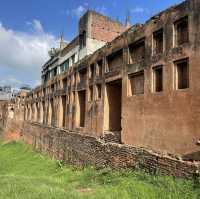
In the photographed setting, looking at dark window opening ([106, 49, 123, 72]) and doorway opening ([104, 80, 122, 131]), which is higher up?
dark window opening ([106, 49, 123, 72])

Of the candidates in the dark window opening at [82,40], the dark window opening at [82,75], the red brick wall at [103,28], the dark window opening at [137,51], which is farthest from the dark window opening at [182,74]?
the dark window opening at [82,40]

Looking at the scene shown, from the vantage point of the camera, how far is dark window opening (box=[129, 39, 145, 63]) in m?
13.9

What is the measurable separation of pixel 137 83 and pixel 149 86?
1409 millimetres

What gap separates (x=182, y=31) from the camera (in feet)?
37.5

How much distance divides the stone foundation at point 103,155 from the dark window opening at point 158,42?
16.0 ft

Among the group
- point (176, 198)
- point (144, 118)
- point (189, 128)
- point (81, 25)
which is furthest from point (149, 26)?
point (81, 25)

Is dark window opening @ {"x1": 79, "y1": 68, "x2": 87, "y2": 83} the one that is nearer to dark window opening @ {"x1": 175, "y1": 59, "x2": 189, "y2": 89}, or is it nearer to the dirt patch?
dark window opening @ {"x1": 175, "y1": 59, "x2": 189, "y2": 89}

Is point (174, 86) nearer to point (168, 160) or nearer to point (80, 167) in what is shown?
point (168, 160)

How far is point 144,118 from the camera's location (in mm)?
12914

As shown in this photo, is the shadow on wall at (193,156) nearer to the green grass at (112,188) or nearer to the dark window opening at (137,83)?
the green grass at (112,188)

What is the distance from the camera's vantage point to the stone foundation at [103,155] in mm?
8352

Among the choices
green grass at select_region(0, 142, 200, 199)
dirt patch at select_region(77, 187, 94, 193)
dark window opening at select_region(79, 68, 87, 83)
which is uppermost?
dark window opening at select_region(79, 68, 87, 83)

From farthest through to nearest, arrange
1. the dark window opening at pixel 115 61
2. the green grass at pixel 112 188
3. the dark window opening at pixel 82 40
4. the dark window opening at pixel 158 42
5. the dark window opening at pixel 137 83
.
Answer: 1. the dark window opening at pixel 82 40
2. the dark window opening at pixel 115 61
3. the dark window opening at pixel 137 83
4. the dark window opening at pixel 158 42
5. the green grass at pixel 112 188

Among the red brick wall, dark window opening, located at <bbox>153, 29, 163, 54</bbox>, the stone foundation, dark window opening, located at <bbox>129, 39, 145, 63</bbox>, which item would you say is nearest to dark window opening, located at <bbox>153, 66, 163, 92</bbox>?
dark window opening, located at <bbox>153, 29, 163, 54</bbox>
